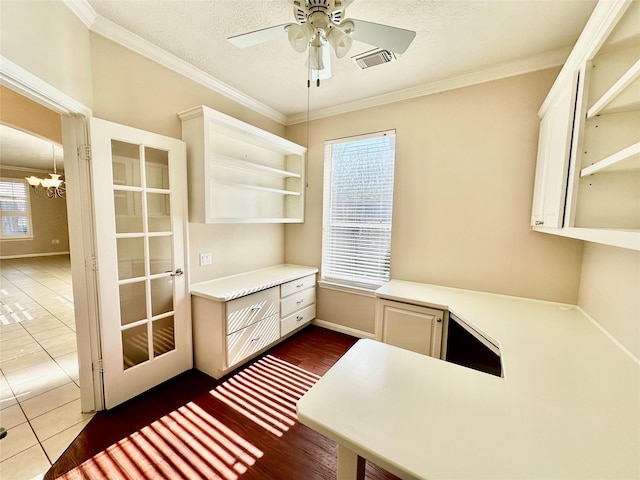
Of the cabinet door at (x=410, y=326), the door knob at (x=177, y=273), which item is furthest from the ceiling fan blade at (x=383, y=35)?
the door knob at (x=177, y=273)

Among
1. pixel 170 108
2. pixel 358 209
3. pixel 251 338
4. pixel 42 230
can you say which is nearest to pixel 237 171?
pixel 170 108

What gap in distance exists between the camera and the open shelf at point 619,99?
111 cm

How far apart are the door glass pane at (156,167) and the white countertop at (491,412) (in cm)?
203

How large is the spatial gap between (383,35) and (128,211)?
6.90 ft

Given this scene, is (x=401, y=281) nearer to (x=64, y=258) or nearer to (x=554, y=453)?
(x=554, y=453)

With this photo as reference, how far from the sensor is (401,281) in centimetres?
284

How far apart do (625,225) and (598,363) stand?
2.29 ft

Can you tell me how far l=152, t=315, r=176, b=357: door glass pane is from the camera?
2.21 m

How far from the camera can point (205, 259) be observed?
2631mm

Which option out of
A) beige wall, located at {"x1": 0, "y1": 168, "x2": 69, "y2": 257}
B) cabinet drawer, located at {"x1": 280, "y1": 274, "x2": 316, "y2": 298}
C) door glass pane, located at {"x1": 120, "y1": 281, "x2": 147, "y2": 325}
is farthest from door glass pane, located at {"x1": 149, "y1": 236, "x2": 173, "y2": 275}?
beige wall, located at {"x1": 0, "y1": 168, "x2": 69, "y2": 257}

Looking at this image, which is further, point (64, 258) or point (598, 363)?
point (64, 258)

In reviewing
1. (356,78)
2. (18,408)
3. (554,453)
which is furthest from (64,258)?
(554,453)

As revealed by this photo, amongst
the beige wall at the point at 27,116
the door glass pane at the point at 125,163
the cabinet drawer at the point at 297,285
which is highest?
the beige wall at the point at 27,116

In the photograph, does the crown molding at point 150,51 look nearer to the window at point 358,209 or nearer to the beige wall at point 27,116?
the beige wall at point 27,116
